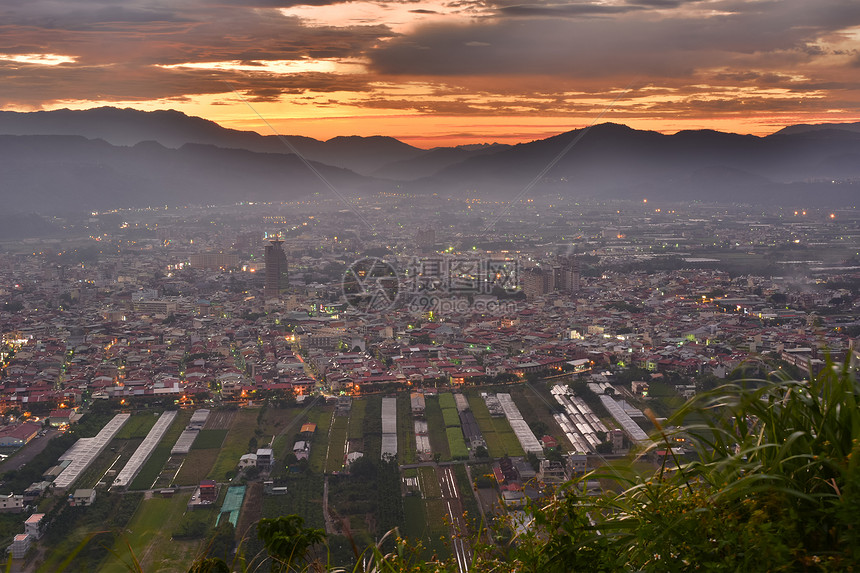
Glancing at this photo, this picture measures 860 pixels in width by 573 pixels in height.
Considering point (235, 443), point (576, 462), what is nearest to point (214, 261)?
point (235, 443)

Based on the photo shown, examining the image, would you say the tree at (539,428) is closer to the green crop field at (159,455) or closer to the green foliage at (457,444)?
the green foliage at (457,444)

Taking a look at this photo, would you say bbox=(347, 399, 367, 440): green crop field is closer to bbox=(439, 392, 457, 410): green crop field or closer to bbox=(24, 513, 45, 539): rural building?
bbox=(439, 392, 457, 410): green crop field

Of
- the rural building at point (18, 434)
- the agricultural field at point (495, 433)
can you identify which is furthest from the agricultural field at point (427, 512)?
the rural building at point (18, 434)

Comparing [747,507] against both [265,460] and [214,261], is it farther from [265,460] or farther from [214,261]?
[214,261]

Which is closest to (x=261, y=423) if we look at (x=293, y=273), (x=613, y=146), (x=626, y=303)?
(x=626, y=303)

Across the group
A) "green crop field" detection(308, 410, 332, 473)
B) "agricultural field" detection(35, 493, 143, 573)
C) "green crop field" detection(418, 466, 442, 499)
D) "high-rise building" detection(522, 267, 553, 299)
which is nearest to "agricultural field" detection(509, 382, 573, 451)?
"green crop field" detection(418, 466, 442, 499)

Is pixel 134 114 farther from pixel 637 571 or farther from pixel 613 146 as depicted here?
pixel 637 571
